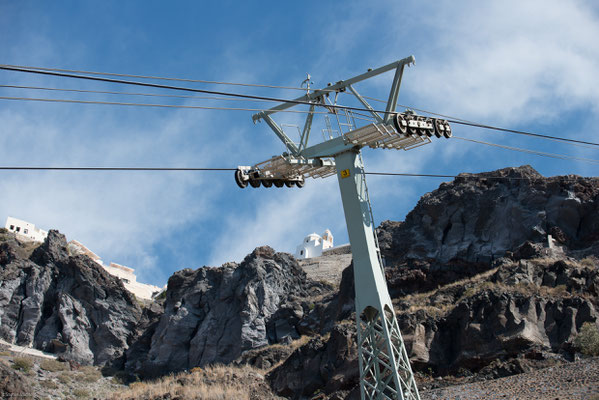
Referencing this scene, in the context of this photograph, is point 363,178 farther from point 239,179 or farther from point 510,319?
point 510,319

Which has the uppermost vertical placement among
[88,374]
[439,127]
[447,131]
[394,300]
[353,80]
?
[353,80]

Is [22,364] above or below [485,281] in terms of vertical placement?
below

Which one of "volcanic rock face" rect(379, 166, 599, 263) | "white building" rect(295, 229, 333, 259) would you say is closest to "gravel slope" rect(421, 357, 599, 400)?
"volcanic rock face" rect(379, 166, 599, 263)

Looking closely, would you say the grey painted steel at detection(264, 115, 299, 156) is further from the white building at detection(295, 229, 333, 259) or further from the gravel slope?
the white building at detection(295, 229, 333, 259)

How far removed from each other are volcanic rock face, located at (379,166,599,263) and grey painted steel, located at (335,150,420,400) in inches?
874

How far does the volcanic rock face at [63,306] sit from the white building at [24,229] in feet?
152

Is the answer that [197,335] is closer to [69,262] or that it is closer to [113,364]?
[113,364]

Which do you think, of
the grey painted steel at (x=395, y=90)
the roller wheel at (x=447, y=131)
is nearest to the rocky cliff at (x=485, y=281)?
the roller wheel at (x=447, y=131)

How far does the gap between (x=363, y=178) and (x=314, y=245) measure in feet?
263

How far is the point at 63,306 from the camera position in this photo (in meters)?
57.4

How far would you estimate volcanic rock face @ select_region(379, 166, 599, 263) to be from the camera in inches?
1721

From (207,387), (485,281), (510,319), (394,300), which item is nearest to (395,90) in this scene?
(510,319)

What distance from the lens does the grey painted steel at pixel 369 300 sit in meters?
19.8

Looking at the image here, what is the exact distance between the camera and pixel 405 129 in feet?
70.0
